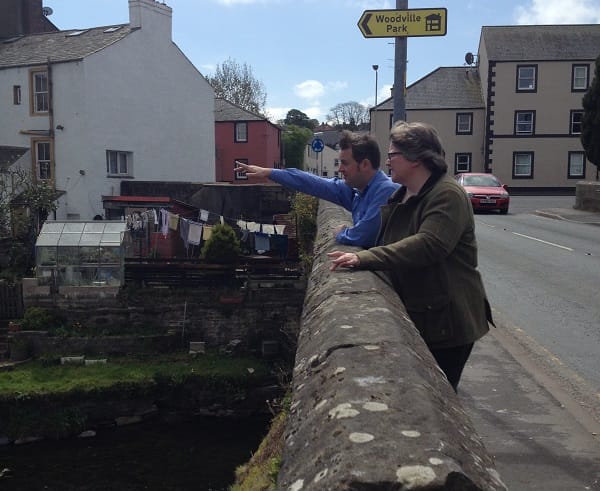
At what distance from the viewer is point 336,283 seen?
10.9ft

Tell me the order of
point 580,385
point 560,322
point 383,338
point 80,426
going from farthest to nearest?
point 80,426 → point 560,322 → point 580,385 → point 383,338

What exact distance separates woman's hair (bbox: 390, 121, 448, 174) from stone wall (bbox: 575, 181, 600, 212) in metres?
25.5

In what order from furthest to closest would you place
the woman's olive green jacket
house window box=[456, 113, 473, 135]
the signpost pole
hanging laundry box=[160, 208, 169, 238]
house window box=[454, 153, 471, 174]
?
house window box=[454, 153, 471, 174]
house window box=[456, 113, 473, 135]
hanging laundry box=[160, 208, 169, 238]
the signpost pole
the woman's olive green jacket

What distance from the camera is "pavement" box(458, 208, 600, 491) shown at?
12.7 ft

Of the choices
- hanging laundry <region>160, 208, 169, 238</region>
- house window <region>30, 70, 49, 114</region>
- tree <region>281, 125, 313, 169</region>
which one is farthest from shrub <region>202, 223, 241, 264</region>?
tree <region>281, 125, 313, 169</region>

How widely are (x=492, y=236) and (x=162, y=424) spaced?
13.2 meters

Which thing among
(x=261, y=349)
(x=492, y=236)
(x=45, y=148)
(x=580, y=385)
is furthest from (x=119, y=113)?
(x=580, y=385)

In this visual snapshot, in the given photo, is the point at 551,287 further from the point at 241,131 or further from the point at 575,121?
the point at 241,131

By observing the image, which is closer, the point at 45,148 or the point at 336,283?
the point at 336,283

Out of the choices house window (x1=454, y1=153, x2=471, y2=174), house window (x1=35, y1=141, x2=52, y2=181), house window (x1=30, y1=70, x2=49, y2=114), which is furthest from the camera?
house window (x1=454, y1=153, x2=471, y2=174)

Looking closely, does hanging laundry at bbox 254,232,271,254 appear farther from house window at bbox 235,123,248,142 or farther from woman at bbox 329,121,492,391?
house window at bbox 235,123,248,142

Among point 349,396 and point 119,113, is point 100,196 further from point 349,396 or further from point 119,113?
point 349,396

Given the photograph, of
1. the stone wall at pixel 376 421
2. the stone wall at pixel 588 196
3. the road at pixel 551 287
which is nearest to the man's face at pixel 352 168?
the stone wall at pixel 376 421

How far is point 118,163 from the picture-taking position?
2930cm
